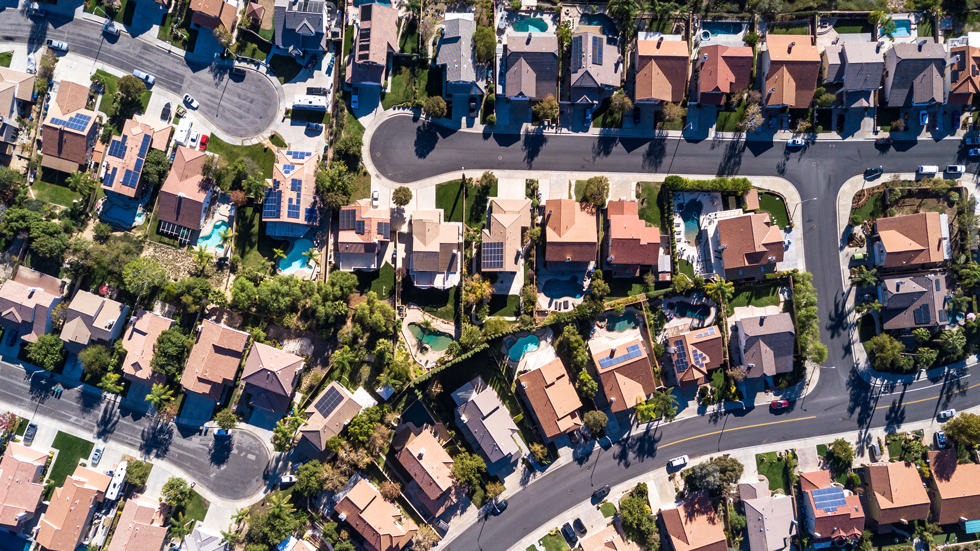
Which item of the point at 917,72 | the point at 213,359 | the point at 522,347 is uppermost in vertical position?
the point at 917,72

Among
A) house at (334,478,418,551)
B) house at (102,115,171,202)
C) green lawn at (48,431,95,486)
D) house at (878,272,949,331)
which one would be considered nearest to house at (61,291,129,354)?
green lawn at (48,431,95,486)

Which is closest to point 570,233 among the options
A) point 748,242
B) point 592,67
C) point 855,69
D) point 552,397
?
point 552,397

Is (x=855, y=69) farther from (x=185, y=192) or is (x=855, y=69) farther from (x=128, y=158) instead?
(x=128, y=158)

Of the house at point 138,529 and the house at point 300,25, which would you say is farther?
the house at point 300,25

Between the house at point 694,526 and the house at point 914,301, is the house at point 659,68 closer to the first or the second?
the house at point 914,301

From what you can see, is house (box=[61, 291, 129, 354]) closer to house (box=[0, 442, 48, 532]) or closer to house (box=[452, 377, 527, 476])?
house (box=[0, 442, 48, 532])

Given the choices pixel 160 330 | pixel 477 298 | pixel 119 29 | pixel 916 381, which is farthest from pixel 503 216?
pixel 916 381

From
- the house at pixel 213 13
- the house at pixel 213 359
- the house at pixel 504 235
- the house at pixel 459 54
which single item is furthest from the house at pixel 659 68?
the house at pixel 213 359
